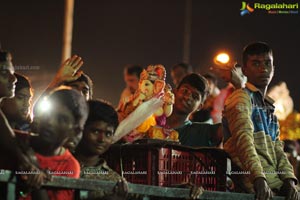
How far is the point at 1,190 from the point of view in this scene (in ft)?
13.5

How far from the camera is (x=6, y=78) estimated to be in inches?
209

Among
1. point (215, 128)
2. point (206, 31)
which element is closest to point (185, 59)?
point (206, 31)

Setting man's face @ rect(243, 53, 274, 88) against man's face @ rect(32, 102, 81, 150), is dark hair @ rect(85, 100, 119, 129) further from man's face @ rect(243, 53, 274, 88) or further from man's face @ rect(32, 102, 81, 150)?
man's face @ rect(243, 53, 274, 88)

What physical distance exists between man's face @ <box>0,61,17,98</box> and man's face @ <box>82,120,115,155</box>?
68 centimetres

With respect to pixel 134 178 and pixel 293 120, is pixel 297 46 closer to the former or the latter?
pixel 293 120

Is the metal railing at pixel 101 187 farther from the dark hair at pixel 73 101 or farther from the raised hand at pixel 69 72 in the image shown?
the raised hand at pixel 69 72

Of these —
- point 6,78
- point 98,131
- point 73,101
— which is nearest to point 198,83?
point 98,131

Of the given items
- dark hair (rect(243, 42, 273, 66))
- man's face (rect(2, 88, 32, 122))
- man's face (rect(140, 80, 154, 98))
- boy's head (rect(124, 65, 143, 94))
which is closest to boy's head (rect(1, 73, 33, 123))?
man's face (rect(2, 88, 32, 122))

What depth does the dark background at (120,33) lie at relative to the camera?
19.8 m

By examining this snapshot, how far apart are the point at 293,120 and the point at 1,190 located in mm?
15083

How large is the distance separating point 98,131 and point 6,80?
85 centimetres

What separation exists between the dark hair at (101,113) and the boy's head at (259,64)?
1.92 meters

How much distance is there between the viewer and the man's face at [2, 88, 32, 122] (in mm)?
6230

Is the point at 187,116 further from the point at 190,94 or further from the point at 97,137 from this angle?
the point at 97,137
